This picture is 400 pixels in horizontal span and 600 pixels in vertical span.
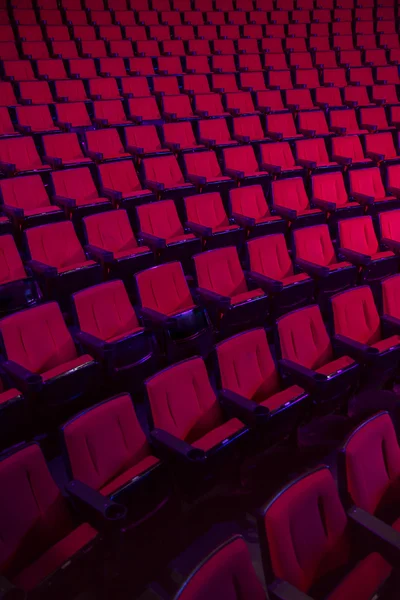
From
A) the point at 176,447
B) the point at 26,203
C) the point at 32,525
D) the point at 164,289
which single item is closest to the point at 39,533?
the point at 32,525

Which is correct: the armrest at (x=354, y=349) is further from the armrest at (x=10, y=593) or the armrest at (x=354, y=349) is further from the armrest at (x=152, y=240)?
the armrest at (x=10, y=593)

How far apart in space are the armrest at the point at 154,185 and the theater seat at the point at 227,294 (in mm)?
223

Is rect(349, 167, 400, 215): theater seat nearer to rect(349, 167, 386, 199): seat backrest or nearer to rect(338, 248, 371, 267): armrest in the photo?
rect(349, 167, 386, 199): seat backrest

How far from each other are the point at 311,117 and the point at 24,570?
120cm

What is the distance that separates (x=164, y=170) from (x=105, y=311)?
444 millimetres

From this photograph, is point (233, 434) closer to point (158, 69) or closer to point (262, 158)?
point (262, 158)

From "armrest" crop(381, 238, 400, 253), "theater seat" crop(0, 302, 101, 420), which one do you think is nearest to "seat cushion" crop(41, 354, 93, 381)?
"theater seat" crop(0, 302, 101, 420)

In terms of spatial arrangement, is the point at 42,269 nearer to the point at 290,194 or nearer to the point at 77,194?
the point at 77,194

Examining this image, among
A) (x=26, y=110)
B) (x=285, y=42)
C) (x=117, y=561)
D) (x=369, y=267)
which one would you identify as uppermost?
(x=285, y=42)

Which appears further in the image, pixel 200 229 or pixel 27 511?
pixel 200 229

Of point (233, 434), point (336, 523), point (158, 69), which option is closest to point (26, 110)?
point (158, 69)

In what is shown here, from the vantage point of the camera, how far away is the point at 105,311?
0.68 metres

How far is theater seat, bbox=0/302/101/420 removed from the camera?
0.56 meters

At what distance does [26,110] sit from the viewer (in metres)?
1.10
